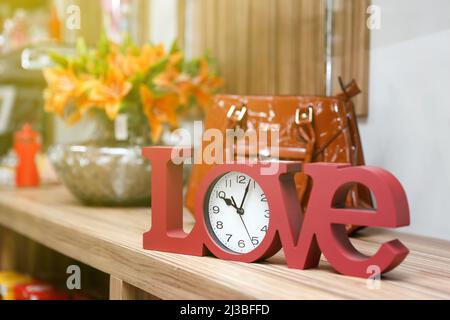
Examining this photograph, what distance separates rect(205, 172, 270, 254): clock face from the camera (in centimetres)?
93

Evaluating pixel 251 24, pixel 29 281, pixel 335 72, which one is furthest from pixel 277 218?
pixel 29 281

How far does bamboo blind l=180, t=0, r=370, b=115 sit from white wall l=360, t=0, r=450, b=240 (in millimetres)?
44

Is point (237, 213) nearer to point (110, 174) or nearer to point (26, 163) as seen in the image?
point (110, 174)

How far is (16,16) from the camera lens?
2406 mm

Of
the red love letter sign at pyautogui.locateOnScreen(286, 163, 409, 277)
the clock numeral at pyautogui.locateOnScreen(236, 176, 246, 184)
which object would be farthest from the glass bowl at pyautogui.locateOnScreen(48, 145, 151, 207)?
the red love letter sign at pyautogui.locateOnScreen(286, 163, 409, 277)

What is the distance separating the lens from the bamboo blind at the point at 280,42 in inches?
51.1

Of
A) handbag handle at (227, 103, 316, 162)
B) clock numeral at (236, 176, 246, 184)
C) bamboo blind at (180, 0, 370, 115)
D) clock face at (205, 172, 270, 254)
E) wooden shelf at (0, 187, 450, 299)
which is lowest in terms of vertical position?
wooden shelf at (0, 187, 450, 299)

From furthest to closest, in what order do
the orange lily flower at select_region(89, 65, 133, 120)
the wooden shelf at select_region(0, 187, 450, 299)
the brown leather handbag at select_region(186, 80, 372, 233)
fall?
the orange lily flower at select_region(89, 65, 133, 120), the brown leather handbag at select_region(186, 80, 372, 233), the wooden shelf at select_region(0, 187, 450, 299)

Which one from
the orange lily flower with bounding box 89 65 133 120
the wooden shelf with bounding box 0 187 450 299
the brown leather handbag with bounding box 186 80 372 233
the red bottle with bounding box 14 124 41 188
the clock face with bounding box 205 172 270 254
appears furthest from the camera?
the red bottle with bounding box 14 124 41 188

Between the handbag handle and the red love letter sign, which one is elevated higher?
the handbag handle

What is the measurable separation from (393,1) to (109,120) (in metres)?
0.75

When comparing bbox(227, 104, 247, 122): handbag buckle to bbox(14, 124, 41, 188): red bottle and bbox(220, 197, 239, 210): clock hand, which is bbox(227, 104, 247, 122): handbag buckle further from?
bbox(14, 124, 41, 188): red bottle

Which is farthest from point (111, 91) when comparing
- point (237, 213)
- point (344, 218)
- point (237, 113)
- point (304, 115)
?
point (344, 218)
